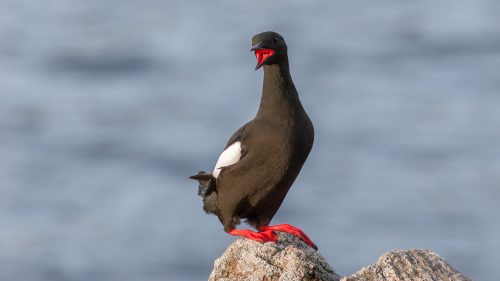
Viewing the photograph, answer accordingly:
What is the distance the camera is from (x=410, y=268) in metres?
8.09

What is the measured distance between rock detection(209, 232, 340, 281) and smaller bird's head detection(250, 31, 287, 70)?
1.92 metres

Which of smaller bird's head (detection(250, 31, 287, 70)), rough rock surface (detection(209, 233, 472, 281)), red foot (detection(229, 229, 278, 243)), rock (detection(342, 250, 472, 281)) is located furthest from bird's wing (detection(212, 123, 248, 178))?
rock (detection(342, 250, 472, 281))

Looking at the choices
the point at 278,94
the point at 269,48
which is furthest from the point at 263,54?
the point at 278,94

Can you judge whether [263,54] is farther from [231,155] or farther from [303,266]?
[303,266]

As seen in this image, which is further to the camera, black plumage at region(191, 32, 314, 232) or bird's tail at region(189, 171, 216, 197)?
bird's tail at region(189, 171, 216, 197)

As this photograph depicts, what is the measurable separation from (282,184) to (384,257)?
2285mm

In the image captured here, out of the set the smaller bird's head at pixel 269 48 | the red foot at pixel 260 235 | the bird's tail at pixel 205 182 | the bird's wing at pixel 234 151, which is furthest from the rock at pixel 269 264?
the bird's tail at pixel 205 182

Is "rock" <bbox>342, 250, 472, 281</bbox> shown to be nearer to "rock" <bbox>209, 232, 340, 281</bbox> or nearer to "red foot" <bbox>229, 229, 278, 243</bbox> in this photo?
"rock" <bbox>209, 232, 340, 281</bbox>

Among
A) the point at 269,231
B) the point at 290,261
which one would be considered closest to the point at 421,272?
the point at 290,261

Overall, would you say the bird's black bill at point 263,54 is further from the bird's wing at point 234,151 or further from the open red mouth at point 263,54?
the bird's wing at point 234,151

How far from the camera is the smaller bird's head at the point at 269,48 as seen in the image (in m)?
10.1

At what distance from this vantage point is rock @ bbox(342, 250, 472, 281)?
7891 millimetres

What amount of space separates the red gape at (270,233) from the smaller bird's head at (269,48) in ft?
5.05

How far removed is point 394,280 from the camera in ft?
25.9
